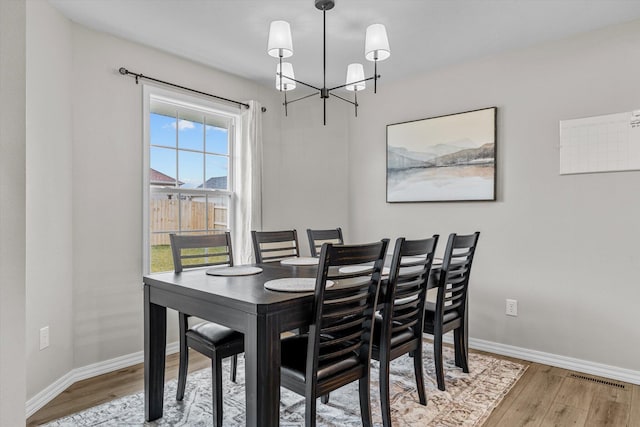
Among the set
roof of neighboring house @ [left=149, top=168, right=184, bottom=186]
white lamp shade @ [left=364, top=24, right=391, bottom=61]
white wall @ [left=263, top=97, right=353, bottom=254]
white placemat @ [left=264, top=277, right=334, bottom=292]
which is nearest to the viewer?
white placemat @ [left=264, top=277, right=334, bottom=292]

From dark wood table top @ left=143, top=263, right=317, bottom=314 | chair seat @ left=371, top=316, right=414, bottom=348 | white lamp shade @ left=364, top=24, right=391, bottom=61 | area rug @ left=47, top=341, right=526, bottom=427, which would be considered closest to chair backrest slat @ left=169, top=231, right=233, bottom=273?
dark wood table top @ left=143, top=263, right=317, bottom=314

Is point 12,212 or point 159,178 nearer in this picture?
point 12,212

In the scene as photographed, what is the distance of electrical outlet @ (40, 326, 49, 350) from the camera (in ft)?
7.77

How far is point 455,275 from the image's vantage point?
2.55m

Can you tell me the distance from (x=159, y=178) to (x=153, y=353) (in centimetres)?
159

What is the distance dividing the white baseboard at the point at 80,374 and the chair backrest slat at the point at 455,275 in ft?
7.25

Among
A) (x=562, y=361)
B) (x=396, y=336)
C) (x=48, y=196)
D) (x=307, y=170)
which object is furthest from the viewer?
(x=307, y=170)

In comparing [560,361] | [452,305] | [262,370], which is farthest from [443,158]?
[262,370]

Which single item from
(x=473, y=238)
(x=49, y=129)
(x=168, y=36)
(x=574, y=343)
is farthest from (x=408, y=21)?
(x=574, y=343)

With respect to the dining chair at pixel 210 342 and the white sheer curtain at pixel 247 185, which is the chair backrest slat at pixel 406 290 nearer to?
Answer: the dining chair at pixel 210 342

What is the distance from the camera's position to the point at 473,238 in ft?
8.45

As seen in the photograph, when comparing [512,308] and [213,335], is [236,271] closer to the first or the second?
[213,335]

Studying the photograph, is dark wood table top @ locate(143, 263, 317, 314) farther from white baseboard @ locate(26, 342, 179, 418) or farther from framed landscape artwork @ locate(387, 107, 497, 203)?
framed landscape artwork @ locate(387, 107, 497, 203)

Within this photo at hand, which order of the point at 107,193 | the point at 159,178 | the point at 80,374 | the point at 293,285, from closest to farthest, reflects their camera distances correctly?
the point at 293,285 < the point at 80,374 < the point at 107,193 < the point at 159,178
